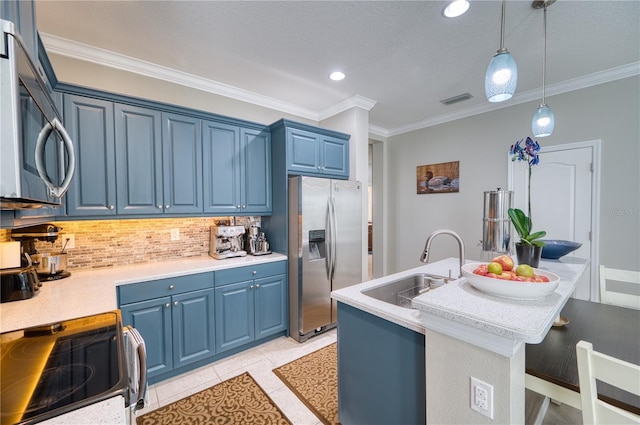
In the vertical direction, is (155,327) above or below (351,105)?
below

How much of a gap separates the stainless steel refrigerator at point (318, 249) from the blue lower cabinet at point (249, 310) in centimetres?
15

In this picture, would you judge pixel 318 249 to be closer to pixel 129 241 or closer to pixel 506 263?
pixel 129 241

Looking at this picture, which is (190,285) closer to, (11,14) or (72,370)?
(72,370)

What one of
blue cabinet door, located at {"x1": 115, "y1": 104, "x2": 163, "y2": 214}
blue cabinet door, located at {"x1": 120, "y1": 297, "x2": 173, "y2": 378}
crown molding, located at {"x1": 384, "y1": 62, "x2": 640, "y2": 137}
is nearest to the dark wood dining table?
blue cabinet door, located at {"x1": 120, "y1": 297, "x2": 173, "y2": 378}

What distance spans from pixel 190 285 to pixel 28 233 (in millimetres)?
1152

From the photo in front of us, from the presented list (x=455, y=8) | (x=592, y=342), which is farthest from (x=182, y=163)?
(x=592, y=342)

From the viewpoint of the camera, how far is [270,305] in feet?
9.23

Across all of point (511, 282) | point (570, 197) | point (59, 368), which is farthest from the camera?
point (570, 197)

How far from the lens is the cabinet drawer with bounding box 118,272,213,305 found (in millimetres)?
2014

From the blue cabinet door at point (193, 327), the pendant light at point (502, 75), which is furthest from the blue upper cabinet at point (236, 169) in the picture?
the pendant light at point (502, 75)

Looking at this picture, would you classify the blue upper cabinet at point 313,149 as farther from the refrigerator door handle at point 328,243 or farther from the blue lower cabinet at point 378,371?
the blue lower cabinet at point 378,371

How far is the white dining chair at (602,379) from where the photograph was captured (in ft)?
2.46

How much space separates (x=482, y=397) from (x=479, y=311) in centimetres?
29

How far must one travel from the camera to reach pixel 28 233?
6.26 ft
